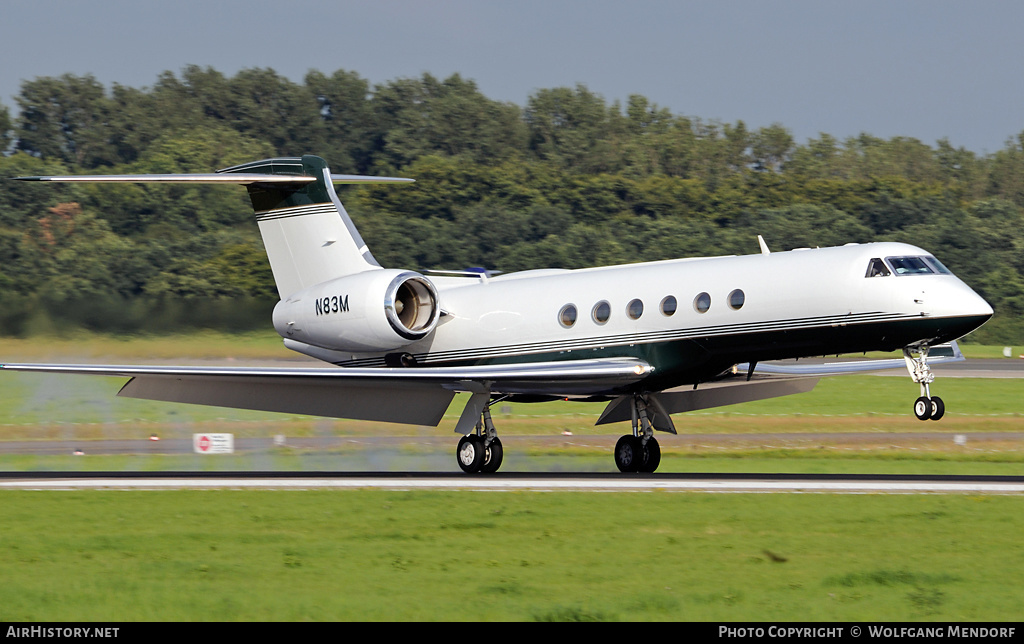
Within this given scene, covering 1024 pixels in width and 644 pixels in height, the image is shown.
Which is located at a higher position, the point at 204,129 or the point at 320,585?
the point at 204,129

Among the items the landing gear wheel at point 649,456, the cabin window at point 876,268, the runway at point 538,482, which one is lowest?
the landing gear wheel at point 649,456

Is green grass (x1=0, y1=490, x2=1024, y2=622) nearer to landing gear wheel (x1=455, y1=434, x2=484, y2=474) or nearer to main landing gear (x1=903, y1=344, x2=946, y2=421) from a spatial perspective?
main landing gear (x1=903, y1=344, x2=946, y2=421)

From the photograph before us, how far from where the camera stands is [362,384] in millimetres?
21891

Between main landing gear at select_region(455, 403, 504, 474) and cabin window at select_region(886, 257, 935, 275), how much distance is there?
7439mm

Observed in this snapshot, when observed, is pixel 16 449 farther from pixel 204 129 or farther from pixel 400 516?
pixel 204 129

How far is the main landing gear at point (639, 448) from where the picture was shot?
23.1 meters

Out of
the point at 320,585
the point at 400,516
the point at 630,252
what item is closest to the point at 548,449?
the point at 400,516

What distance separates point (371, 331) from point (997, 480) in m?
11.1

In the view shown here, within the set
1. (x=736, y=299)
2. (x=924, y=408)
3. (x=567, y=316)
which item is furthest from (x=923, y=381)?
(x=567, y=316)

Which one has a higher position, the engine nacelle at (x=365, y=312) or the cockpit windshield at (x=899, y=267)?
the cockpit windshield at (x=899, y=267)

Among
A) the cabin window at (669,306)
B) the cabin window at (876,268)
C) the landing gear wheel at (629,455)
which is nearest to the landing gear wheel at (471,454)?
the landing gear wheel at (629,455)

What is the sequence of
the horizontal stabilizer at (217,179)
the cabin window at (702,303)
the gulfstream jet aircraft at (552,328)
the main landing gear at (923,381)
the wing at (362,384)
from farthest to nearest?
the horizontal stabilizer at (217,179) → the wing at (362,384) → the cabin window at (702,303) → the gulfstream jet aircraft at (552,328) → the main landing gear at (923,381)

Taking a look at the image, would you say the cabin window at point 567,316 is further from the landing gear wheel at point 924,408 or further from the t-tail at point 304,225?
the landing gear wheel at point 924,408

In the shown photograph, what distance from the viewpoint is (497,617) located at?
9.59 metres
